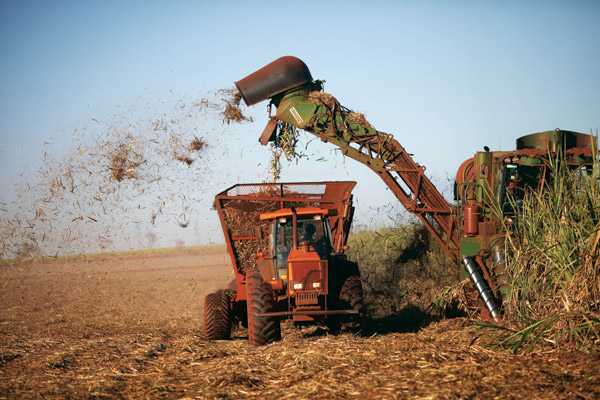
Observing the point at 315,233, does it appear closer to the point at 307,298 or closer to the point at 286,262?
the point at 286,262

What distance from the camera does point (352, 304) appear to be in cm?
816

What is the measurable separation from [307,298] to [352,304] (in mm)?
687

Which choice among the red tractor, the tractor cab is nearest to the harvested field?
the red tractor

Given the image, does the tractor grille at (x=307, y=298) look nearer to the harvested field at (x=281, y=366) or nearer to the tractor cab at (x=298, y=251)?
the tractor cab at (x=298, y=251)

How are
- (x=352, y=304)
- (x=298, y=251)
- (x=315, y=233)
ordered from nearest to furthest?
1. (x=352, y=304)
2. (x=298, y=251)
3. (x=315, y=233)

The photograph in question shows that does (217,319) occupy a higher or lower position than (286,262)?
lower

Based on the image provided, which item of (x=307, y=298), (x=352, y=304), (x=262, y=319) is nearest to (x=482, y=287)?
(x=352, y=304)

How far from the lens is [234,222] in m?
10.0

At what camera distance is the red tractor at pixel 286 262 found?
7977 mm

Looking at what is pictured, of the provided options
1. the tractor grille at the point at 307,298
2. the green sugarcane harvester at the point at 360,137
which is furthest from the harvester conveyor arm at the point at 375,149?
the tractor grille at the point at 307,298

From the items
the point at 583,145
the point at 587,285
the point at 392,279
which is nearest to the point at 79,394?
the point at 587,285

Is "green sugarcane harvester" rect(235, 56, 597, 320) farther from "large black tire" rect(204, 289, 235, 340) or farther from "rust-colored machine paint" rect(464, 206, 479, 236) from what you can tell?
"large black tire" rect(204, 289, 235, 340)

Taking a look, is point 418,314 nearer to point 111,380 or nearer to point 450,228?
point 450,228

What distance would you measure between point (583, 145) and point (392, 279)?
458 centimetres
